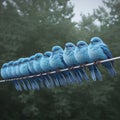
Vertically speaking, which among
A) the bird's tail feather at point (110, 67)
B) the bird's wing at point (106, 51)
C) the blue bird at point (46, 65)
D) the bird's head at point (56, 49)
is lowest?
the bird's tail feather at point (110, 67)

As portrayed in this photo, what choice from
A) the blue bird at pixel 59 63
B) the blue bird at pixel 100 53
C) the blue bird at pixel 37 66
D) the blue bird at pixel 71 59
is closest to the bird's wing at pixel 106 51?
the blue bird at pixel 100 53

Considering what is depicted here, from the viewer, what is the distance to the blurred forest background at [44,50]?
13370 millimetres

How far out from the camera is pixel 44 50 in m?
14.2

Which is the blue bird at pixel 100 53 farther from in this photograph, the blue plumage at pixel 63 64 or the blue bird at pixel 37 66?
the blue bird at pixel 37 66

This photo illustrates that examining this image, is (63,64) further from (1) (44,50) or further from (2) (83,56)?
(1) (44,50)

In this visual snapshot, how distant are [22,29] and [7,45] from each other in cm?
129

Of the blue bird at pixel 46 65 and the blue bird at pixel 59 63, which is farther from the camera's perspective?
the blue bird at pixel 46 65

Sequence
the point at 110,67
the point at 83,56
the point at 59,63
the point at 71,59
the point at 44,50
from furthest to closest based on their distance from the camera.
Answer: the point at 44,50, the point at 59,63, the point at 71,59, the point at 83,56, the point at 110,67

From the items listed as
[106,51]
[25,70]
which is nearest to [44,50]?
[25,70]

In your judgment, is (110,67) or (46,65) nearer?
(110,67)

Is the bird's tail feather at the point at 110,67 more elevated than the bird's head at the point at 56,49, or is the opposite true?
the bird's head at the point at 56,49

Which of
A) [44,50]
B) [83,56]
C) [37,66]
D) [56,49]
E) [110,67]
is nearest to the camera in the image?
[110,67]

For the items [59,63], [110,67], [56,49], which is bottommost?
[110,67]

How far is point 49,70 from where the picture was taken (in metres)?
4.61
